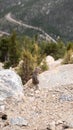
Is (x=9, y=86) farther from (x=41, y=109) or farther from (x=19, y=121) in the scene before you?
(x=19, y=121)

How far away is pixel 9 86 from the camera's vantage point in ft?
48.7

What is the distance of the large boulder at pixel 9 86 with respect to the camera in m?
14.5

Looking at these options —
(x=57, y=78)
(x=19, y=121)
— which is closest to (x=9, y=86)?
(x=19, y=121)

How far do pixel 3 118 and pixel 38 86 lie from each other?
137 inches

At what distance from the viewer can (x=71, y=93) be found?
1509 centimetres

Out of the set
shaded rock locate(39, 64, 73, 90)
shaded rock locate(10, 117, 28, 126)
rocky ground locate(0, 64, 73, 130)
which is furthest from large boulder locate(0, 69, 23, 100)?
shaded rock locate(39, 64, 73, 90)

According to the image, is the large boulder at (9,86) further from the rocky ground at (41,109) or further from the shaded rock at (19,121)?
the shaded rock at (19,121)

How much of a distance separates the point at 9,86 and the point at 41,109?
1602 mm

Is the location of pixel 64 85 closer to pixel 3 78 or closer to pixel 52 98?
pixel 52 98

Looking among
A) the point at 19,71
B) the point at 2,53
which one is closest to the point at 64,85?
the point at 19,71

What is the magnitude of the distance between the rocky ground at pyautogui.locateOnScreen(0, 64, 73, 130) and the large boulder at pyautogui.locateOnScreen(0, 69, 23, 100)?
0.63 ft

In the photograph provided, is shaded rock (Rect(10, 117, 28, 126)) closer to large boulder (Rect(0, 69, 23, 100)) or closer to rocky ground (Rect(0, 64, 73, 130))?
rocky ground (Rect(0, 64, 73, 130))

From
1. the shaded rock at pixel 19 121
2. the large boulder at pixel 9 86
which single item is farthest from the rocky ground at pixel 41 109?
the large boulder at pixel 9 86

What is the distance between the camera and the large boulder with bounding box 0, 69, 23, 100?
14.5m
